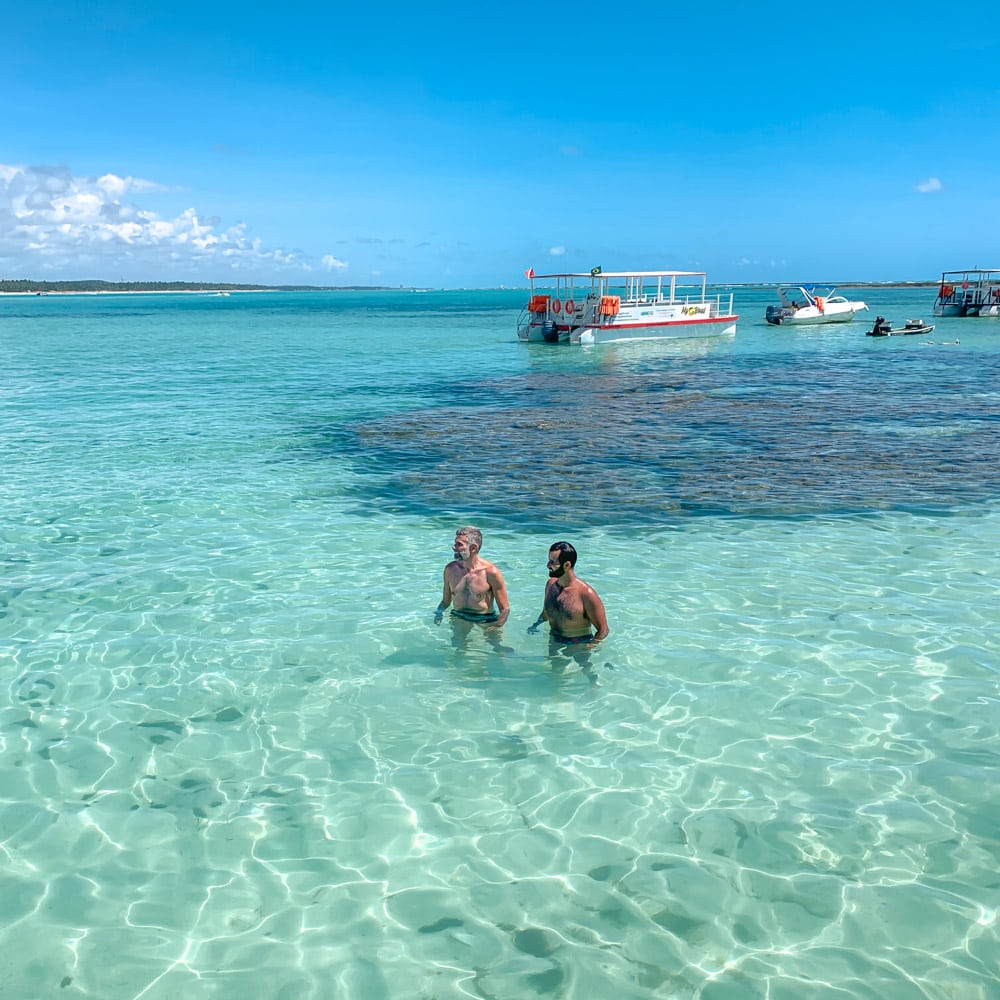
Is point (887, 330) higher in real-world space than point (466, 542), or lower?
higher

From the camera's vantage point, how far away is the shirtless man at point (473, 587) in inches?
285

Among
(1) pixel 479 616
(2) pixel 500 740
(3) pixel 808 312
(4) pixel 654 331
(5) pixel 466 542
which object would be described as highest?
(3) pixel 808 312

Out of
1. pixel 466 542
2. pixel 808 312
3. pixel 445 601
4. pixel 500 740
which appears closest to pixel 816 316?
pixel 808 312

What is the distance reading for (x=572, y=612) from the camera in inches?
280

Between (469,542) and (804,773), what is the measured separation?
3151 millimetres

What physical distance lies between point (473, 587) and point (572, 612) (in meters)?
0.96

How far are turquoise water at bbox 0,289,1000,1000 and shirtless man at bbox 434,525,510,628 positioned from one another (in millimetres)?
255

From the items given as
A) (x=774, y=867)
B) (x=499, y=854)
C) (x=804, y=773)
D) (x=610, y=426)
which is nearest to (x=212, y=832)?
(x=499, y=854)

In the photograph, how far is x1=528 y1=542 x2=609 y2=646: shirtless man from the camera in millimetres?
7043

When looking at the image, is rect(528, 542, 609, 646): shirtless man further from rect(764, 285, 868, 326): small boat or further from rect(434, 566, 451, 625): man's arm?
rect(764, 285, 868, 326): small boat

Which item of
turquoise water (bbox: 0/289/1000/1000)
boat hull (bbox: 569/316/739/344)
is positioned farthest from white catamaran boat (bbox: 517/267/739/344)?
turquoise water (bbox: 0/289/1000/1000)

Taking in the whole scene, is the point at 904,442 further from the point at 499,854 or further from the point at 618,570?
the point at 499,854

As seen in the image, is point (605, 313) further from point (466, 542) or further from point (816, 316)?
point (466, 542)

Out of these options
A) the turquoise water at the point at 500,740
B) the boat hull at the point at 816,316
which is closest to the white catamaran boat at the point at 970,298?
the boat hull at the point at 816,316
